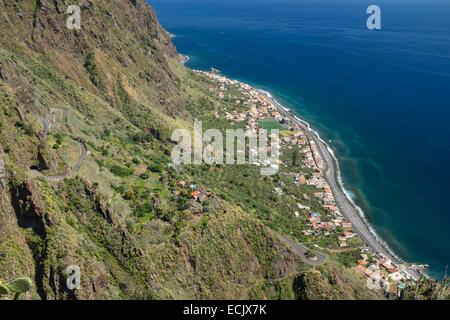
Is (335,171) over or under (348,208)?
over

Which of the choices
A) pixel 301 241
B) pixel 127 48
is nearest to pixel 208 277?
pixel 301 241

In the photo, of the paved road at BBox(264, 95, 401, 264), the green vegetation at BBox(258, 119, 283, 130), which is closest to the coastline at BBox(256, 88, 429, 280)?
the paved road at BBox(264, 95, 401, 264)

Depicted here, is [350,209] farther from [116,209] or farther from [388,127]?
[116,209]

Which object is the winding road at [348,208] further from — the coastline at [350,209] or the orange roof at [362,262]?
the orange roof at [362,262]

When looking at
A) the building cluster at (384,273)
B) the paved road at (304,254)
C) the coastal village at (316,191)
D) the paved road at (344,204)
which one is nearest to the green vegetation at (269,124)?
the coastal village at (316,191)

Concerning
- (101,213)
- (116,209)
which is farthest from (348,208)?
(101,213)

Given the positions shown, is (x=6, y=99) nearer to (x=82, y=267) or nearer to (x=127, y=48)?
(x=82, y=267)
